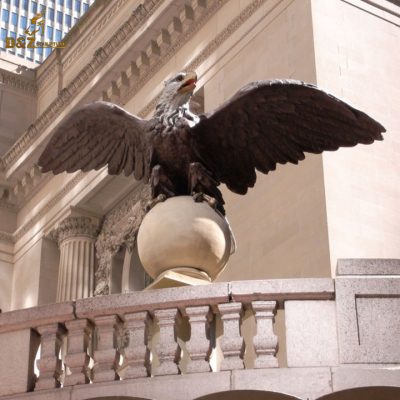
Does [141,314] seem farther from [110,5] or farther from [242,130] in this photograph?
[110,5]

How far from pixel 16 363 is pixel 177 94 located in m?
3.69

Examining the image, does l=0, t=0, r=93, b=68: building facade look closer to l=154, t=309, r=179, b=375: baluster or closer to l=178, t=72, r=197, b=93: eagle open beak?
l=178, t=72, r=197, b=93: eagle open beak

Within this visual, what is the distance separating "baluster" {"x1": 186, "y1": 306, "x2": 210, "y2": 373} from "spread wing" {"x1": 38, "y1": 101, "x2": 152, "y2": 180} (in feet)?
9.85

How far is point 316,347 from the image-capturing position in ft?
35.2

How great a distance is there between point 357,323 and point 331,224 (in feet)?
26.2

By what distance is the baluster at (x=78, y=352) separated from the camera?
1117 cm

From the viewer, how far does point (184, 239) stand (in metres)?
12.1

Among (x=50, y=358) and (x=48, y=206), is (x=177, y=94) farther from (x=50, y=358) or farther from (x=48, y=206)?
(x=48, y=206)

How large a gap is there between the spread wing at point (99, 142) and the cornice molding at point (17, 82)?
22467 mm

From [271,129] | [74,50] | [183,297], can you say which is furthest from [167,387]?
[74,50]

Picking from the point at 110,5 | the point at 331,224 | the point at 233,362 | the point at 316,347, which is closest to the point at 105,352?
the point at 233,362

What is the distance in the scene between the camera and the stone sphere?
12.1m

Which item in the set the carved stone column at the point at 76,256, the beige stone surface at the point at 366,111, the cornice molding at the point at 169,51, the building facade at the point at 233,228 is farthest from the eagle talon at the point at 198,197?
the carved stone column at the point at 76,256

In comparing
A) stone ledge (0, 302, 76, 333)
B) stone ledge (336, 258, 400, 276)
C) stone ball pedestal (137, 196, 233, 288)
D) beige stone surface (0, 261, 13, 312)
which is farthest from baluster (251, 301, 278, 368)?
beige stone surface (0, 261, 13, 312)
